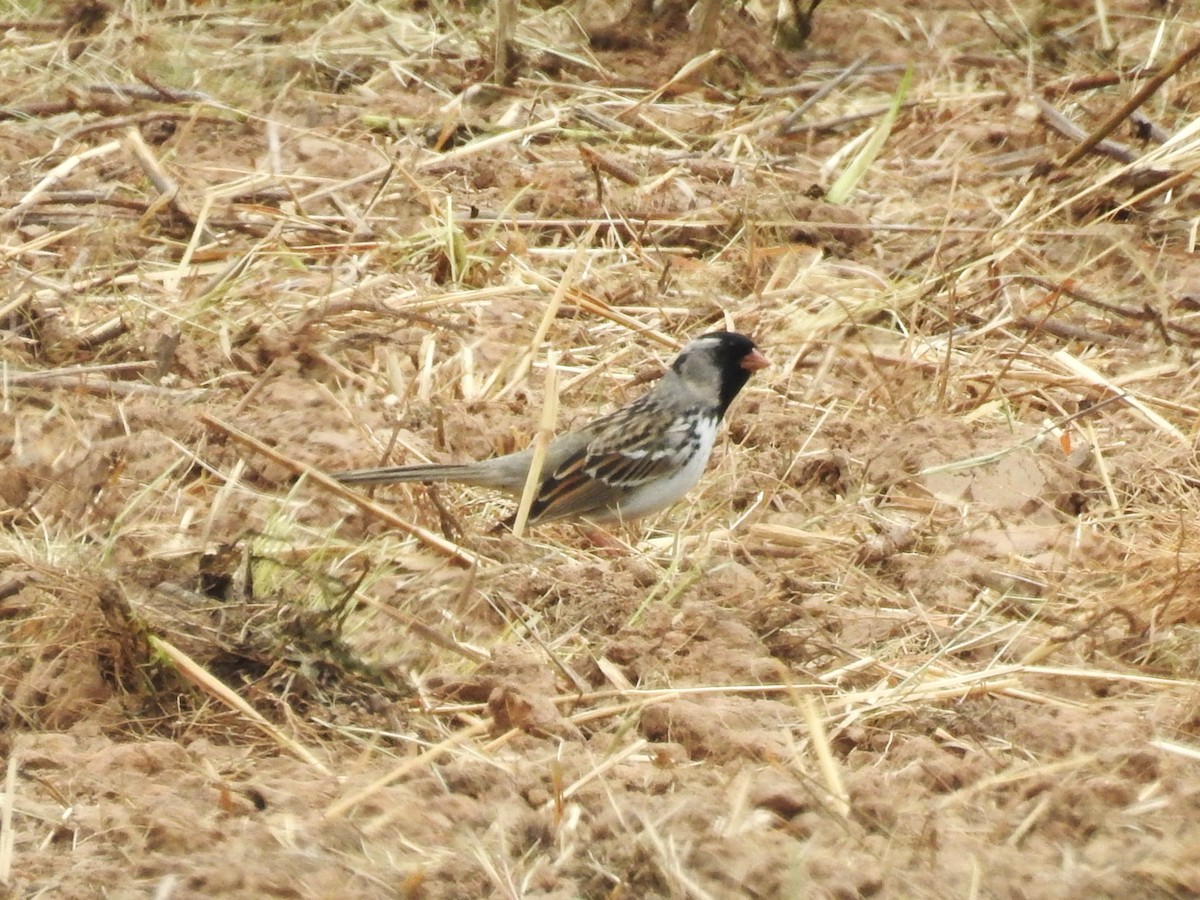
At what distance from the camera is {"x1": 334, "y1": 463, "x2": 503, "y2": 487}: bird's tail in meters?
5.73

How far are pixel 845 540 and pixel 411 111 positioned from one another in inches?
157

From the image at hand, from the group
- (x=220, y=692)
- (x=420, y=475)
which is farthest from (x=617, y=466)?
(x=220, y=692)

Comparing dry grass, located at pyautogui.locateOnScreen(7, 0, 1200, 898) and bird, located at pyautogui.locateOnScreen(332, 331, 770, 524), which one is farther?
bird, located at pyautogui.locateOnScreen(332, 331, 770, 524)

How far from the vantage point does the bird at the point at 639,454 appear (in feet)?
19.9

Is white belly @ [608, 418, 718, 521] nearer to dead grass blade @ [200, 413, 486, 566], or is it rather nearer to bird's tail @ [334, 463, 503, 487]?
bird's tail @ [334, 463, 503, 487]

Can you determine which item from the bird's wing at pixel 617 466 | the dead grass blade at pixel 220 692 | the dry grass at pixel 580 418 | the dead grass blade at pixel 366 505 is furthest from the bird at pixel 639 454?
the dead grass blade at pixel 220 692

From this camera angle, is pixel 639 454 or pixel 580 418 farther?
pixel 580 418

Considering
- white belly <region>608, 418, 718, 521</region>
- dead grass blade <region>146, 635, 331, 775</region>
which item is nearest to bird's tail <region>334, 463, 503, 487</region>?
white belly <region>608, 418, 718, 521</region>

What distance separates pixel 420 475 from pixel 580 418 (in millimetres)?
1162

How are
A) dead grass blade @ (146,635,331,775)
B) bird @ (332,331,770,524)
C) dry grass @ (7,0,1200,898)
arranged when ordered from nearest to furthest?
dry grass @ (7,0,1200,898) < dead grass blade @ (146,635,331,775) < bird @ (332,331,770,524)

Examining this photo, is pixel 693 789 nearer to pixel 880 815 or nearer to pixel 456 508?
pixel 880 815

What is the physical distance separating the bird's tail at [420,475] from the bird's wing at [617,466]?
0.21 metres

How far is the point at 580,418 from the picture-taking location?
683cm

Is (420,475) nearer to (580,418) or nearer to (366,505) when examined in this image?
(366,505)
